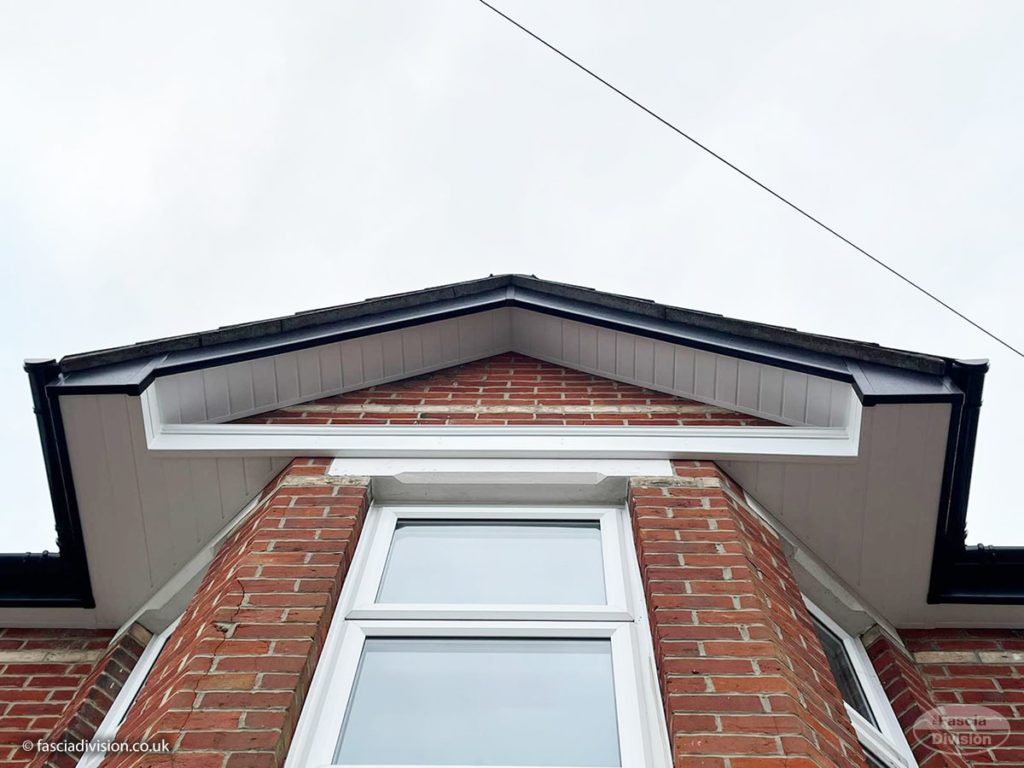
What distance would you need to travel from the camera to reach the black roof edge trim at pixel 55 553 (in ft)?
14.0

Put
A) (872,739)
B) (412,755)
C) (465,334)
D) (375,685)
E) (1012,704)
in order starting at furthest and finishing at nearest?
1. (465,334)
2. (1012,704)
3. (872,739)
4. (375,685)
5. (412,755)

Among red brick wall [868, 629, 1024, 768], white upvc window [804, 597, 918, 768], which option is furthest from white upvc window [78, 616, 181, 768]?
red brick wall [868, 629, 1024, 768]

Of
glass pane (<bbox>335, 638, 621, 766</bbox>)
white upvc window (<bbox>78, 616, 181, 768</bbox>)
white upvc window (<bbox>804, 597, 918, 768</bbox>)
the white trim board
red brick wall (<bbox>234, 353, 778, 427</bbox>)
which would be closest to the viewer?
glass pane (<bbox>335, 638, 621, 766</bbox>)

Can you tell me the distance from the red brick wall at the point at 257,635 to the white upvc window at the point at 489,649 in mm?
128

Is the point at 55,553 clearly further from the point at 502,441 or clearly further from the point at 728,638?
the point at 728,638

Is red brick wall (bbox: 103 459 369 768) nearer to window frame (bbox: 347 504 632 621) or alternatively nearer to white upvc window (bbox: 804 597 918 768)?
window frame (bbox: 347 504 632 621)

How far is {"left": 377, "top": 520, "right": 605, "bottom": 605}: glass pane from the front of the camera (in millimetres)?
3770

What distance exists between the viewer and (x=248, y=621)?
338cm

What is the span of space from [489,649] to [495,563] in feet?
1.91

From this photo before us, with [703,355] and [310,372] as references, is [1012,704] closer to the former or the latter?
[703,355]

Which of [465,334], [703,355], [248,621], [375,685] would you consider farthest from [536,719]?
[465,334]

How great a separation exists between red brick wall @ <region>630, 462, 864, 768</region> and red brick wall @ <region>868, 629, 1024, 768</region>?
0.78 meters

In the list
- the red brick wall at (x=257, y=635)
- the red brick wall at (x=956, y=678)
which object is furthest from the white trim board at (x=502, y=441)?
the red brick wall at (x=956, y=678)

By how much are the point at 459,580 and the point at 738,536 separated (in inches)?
49.3
